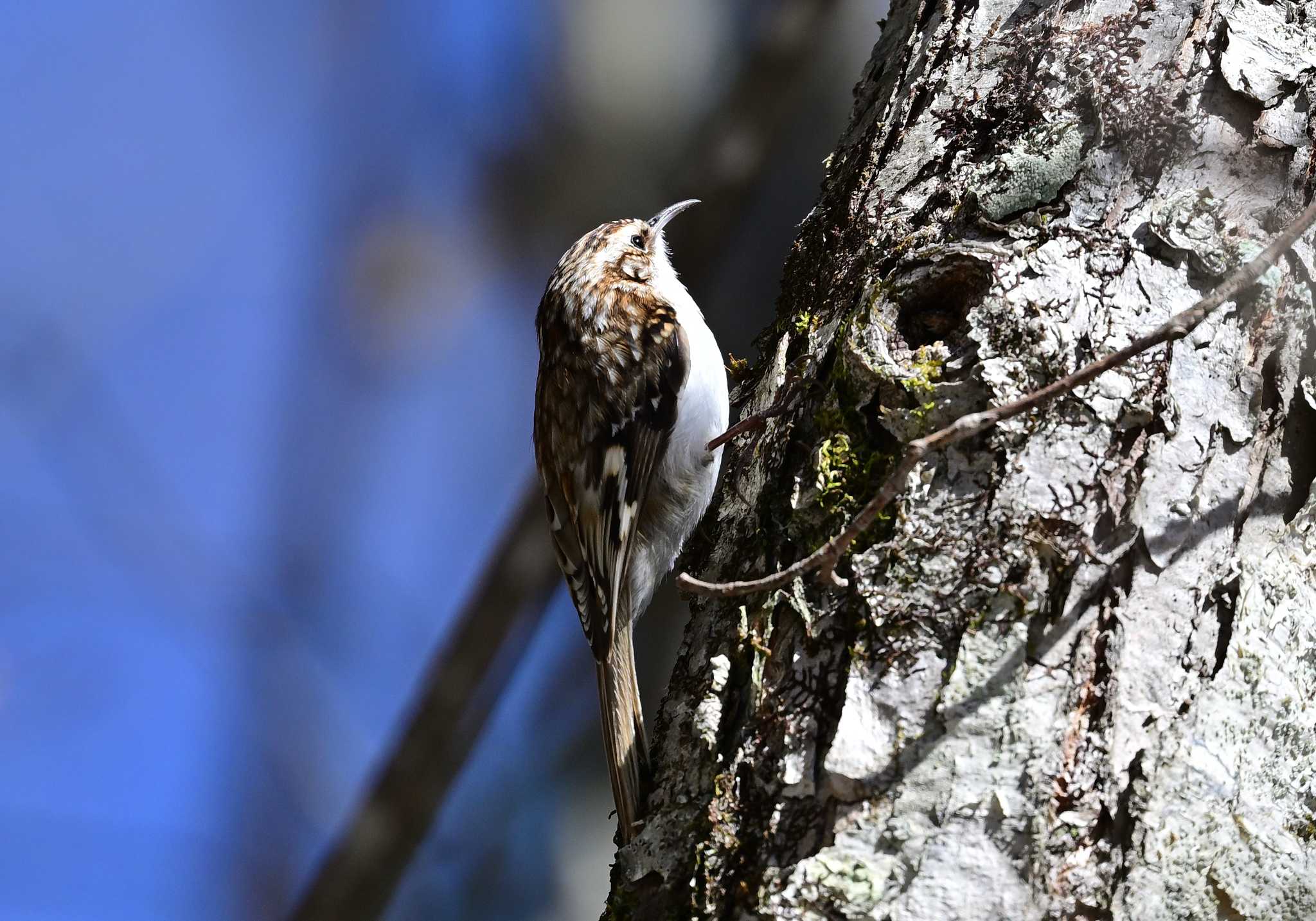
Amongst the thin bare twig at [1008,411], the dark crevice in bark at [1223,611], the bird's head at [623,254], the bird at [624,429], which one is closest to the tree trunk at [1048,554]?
the dark crevice in bark at [1223,611]

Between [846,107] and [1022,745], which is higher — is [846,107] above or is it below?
above

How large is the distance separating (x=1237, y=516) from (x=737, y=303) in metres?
2.07

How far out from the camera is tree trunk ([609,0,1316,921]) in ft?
4.11

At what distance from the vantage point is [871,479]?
4.99 feet

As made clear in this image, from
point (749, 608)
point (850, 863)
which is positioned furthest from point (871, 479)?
point (850, 863)

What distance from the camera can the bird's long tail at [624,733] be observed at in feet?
5.46

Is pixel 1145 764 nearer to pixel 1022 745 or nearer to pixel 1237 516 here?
pixel 1022 745

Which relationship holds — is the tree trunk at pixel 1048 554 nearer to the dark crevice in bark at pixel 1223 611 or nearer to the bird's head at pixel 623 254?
the dark crevice in bark at pixel 1223 611

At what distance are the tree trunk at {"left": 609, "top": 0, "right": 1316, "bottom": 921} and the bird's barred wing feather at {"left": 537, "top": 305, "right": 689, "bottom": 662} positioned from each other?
30.1 inches

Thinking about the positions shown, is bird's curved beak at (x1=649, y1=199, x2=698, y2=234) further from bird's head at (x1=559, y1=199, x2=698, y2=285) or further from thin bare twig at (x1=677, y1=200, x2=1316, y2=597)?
thin bare twig at (x1=677, y1=200, x2=1316, y2=597)

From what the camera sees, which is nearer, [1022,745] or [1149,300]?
[1022,745]

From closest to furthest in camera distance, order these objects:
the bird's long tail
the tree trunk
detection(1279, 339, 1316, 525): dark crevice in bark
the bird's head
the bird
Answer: the tree trunk < detection(1279, 339, 1316, 525): dark crevice in bark < the bird's long tail < the bird < the bird's head

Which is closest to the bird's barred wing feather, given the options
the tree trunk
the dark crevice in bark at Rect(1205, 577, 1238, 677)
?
the tree trunk

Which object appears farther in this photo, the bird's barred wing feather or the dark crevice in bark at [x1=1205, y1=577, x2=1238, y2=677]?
the bird's barred wing feather
